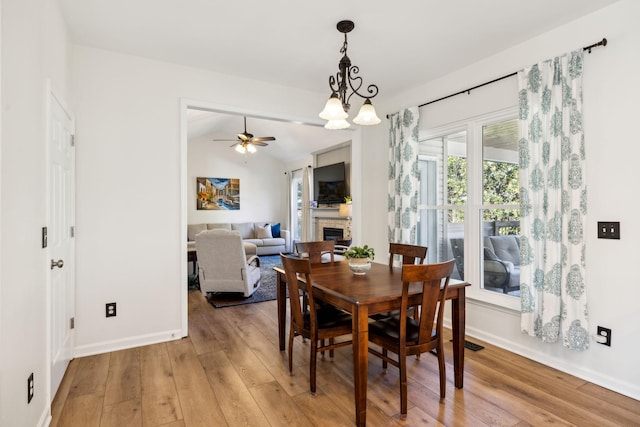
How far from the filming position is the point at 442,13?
2.46 m

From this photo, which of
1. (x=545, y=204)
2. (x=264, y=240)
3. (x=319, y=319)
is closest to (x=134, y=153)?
(x=319, y=319)

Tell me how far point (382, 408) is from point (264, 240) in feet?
23.0

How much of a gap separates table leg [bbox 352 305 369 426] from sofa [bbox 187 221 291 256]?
21.5 feet

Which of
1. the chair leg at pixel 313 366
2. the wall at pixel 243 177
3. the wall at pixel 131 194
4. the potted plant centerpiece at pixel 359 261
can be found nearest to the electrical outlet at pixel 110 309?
the wall at pixel 131 194

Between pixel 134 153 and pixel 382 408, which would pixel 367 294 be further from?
pixel 134 153

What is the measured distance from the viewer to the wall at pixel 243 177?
8812 mm

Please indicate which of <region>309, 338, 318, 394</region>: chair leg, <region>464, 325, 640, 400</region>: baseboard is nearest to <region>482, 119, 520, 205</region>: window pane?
<region>464, 325, 640, 400</region>: baseboard

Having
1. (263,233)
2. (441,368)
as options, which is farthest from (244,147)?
(441,368)

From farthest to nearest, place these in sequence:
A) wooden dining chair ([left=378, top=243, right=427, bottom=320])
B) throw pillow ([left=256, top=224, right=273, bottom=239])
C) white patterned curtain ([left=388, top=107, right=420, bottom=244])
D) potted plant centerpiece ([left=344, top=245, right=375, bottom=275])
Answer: throw pillow ([left=256, top=224, right=273, bottom=239]) → white patterned curtain ([left=388, top=107, right=420, bottom=244]) → wooden dining chair ([left=378, top=243, right=427, bottom=320]) → potted plant centerpiece ([left=344, top=245, right=375, bottom=275])

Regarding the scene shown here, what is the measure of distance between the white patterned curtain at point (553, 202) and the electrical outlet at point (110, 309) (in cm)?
353

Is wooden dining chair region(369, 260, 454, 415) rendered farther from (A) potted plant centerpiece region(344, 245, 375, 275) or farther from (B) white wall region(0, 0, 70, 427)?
(B) white wall region(0, 0, 70, 427)

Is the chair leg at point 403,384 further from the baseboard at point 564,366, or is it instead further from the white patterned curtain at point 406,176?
the white patterned curtain at point 406,176

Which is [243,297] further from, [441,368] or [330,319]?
[441,368]

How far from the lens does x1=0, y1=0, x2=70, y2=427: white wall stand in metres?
1.38
